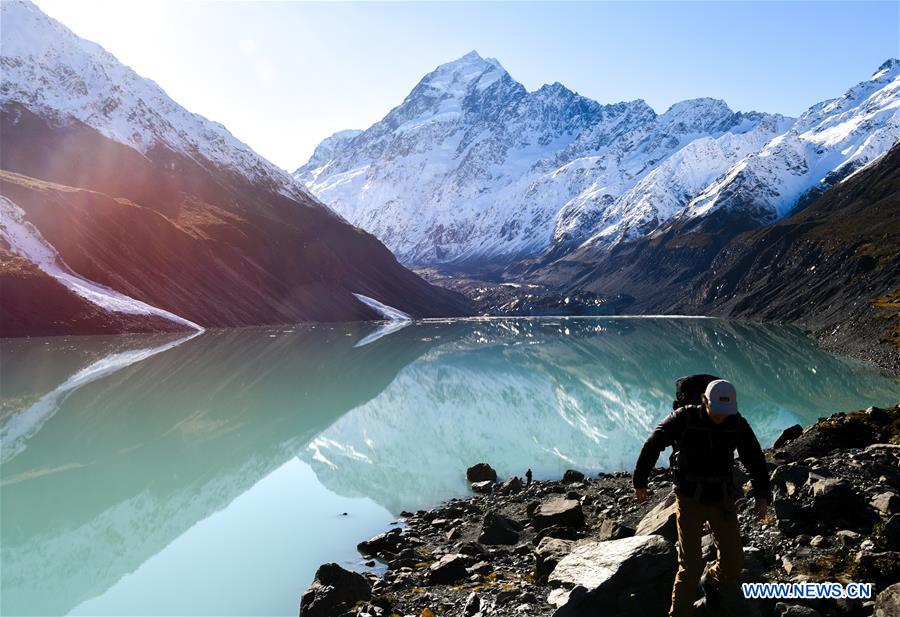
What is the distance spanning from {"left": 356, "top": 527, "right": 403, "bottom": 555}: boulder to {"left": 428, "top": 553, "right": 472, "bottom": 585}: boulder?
3.59 metres

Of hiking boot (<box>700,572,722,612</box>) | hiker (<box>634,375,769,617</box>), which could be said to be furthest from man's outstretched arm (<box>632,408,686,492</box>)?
hiking boot (<box>700,572,722,612</box>)

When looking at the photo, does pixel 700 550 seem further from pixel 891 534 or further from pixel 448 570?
pixel 448 570

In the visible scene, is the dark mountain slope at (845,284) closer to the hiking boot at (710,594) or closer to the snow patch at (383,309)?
the hiking boot at (710,594)

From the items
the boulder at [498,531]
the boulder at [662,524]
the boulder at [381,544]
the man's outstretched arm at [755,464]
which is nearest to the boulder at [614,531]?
the boulder at [662,524]

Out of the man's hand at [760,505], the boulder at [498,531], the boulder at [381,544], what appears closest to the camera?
the man's hand at [760,505]

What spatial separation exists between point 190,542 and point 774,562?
55.8 feet

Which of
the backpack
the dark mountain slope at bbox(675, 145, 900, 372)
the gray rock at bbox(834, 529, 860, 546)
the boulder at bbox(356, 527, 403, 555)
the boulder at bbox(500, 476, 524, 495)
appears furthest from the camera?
the dark mountain slope at bbox(675, 145, 900, 372)

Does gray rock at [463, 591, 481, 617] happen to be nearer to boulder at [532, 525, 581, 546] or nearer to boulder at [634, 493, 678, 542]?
boulder at [634, 493, 678, 542]

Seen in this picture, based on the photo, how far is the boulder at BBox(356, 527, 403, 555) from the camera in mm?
18406

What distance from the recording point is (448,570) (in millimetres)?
14641

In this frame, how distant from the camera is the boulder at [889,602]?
28.3 feet

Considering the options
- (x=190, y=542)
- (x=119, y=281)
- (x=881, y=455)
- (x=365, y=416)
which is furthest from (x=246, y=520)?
(x=119, y=281)

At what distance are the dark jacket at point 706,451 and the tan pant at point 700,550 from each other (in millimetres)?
206

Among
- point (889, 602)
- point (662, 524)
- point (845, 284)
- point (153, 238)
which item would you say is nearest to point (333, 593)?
point (662, 524)
